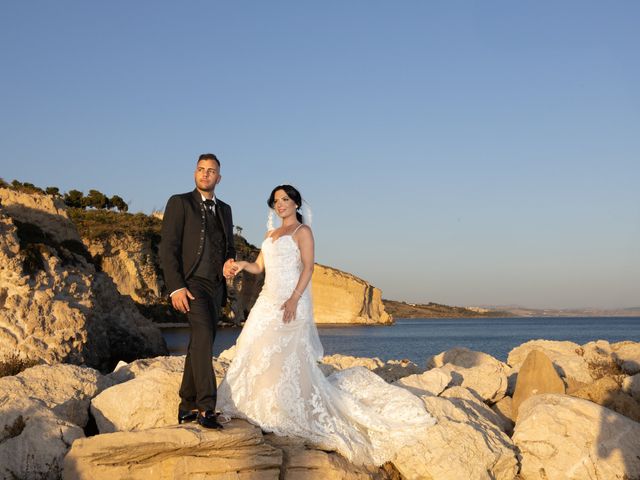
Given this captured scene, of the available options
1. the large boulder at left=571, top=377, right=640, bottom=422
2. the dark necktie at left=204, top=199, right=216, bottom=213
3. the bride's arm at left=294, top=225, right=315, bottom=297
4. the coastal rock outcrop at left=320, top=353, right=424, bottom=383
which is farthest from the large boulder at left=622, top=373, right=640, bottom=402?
the dark necktie at left=204, top=199, right=216, bottom=213

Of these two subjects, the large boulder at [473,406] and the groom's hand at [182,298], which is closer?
the groom's hand at [182,298]

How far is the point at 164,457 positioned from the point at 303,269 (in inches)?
88.9

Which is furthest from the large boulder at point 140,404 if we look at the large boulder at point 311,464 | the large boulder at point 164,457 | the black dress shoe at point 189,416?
the large boulder at point 311,464

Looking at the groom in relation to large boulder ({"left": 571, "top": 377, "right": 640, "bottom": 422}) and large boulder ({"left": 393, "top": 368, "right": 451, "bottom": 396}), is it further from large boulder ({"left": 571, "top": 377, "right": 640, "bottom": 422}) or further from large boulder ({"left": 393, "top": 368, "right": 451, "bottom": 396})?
large boulder ({"left": 571, "top": 377, "right": 640, "bottom": 422})

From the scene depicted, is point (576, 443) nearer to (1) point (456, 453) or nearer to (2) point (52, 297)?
(1) point (456, 453)

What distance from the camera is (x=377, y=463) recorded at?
696 centimetres

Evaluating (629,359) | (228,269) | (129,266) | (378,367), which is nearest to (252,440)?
(228,269)

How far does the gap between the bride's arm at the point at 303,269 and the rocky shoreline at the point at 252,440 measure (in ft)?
3.91

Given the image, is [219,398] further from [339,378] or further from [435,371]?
[435,371]

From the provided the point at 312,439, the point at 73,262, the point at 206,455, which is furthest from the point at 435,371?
the point at 73,262

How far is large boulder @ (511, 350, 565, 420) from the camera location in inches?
387

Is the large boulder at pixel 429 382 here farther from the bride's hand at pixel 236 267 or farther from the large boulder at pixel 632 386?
the bride's hand at pixel 236 267

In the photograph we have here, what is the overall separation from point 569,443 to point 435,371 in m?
2.51

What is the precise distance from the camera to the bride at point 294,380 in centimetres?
688
